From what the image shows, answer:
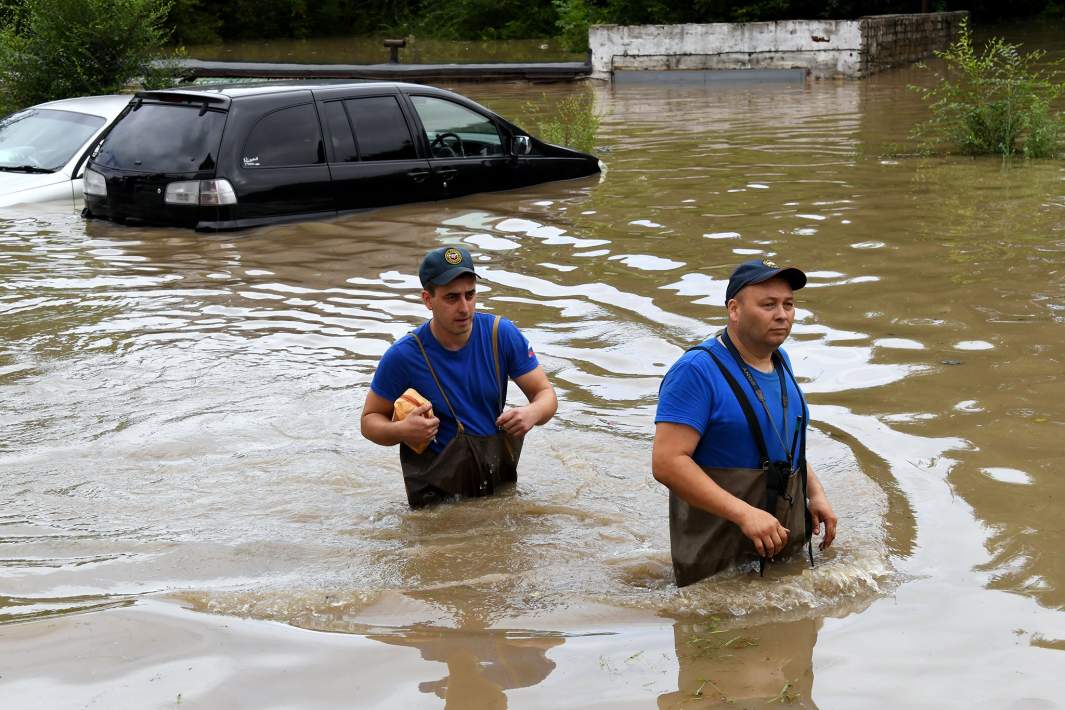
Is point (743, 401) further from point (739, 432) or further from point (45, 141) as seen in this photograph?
point (45, 141)

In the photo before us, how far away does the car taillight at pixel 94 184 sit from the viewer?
11.8 m

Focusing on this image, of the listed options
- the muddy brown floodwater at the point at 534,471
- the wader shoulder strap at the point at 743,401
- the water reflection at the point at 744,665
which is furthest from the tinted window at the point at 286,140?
the water reflection at the point at 744,665

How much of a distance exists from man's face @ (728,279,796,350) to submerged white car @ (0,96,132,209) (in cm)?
971

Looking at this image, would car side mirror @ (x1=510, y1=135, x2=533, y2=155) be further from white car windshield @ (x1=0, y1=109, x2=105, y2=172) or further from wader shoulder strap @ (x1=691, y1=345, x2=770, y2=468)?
wader shoulder strap @ (x1=691, y1=345, x2=770, y2=468)

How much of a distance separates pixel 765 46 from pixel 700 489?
23.4 metres

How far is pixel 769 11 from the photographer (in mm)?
33875

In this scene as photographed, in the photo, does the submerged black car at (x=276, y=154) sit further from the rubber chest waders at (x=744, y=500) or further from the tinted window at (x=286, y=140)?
the rubber chest waders at (x=744, y=500)

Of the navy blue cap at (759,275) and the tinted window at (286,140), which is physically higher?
the tinted window at (286,140)

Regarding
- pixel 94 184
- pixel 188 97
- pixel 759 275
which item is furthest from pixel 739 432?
pixel 94 184

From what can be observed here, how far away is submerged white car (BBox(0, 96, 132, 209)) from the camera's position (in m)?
12.6

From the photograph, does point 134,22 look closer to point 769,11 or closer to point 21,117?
point 21,117

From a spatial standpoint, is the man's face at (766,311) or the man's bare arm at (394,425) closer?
the man's face at (766,311)

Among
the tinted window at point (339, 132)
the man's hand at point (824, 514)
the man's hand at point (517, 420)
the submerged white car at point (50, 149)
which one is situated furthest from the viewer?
the submerged white car at point (50, 149)

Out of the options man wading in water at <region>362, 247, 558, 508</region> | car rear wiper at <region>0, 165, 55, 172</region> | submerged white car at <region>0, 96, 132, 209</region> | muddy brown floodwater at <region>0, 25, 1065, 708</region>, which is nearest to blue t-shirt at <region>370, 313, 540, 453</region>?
man wading in water at <region>362, 247, 558, 508</region>
